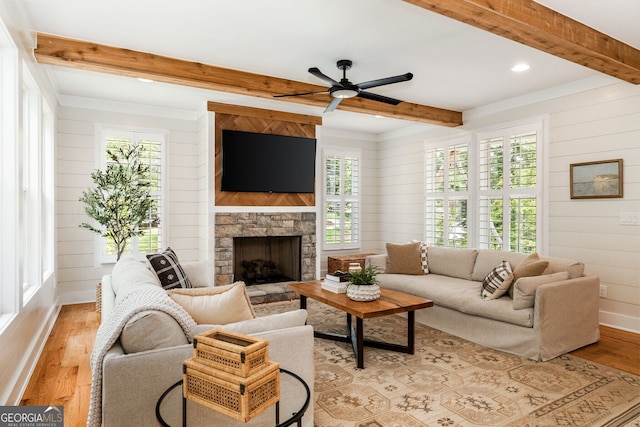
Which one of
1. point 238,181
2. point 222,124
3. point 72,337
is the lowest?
point 72,337

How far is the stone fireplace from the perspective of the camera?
17.9 ft

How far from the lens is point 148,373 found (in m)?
1.69

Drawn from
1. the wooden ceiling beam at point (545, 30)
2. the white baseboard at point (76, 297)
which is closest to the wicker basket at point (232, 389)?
the wooden ceiling beam at point (545, 30)

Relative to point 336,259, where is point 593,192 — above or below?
above

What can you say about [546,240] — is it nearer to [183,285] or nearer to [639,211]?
[639,211]

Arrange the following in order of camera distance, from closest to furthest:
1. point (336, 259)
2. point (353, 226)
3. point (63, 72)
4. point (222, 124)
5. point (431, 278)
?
point (63, 72) → point (431, 278) → point (222, 124) → point (336, 259) → point (353, 226)

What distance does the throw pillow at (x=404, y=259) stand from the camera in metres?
4.95

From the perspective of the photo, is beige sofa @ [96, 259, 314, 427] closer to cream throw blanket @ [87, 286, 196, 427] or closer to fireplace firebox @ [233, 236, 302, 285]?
cream throw blanket @ [87, 286, 196, 427]

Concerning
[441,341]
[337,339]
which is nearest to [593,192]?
[441,341]

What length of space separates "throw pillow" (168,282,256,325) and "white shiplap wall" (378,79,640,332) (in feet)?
13.1

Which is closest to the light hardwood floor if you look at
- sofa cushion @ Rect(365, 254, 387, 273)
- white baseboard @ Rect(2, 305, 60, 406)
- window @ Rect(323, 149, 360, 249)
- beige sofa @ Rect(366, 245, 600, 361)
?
white baseboard @ Rect(2, 305, 60, 406)

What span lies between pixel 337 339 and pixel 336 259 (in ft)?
9.28

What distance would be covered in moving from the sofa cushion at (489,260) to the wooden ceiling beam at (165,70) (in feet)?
7.66

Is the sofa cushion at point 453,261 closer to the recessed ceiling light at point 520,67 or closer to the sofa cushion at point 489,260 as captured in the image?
the sofa cushion at point 489,260
